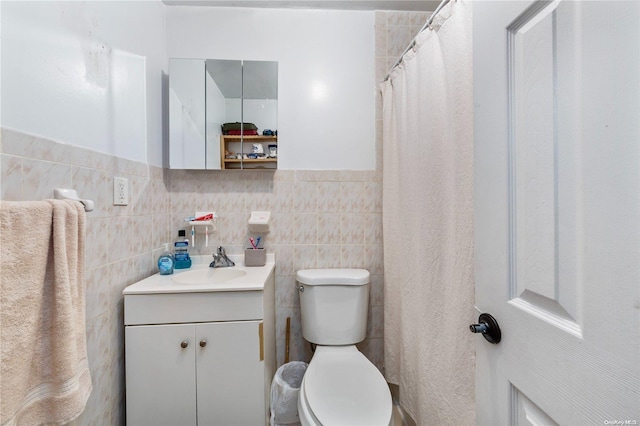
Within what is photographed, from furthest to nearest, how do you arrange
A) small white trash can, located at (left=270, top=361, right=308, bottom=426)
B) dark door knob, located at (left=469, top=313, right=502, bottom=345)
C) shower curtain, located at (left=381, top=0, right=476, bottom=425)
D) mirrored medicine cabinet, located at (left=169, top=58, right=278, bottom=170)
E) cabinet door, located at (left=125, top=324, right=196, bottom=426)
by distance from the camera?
mirrored medicine cabinet, located at (left=169, top=58, right=278, bottom=170)
small white trash can, located at (left=270, top=361, right=308, bottom=426)
cabinet door, located at (left=125, top=324, right=196, bottom=426)
shower curtain, located at (left=381, top=0, right=476, bottom=425)
dark door knob, located at (left=469, top=313, right=502, bottom=345)

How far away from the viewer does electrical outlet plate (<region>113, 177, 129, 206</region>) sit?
3.57ft

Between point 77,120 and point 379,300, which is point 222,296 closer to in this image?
point 77,120

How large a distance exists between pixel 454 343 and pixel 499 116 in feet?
2.41

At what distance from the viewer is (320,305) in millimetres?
1442

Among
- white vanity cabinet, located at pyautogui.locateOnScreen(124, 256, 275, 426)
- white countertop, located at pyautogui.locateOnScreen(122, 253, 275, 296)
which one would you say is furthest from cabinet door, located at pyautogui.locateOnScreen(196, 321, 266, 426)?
white countertop, located at pyautogui.locateOnScreen(122, 253, 275, 296)

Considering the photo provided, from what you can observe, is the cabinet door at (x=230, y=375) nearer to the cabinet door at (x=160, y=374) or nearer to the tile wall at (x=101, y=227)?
the cabinet door at (x=160, y=374)

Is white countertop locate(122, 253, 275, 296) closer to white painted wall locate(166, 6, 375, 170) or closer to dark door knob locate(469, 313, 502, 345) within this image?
white painted wall locate(166, 6, 375, 170)

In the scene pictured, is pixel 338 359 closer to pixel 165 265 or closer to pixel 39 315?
pixel 165 265

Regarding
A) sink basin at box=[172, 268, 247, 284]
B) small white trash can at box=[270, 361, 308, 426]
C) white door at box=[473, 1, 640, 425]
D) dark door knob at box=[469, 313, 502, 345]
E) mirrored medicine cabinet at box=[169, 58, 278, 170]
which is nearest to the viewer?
white door at box=[473, 1, 640, 425]

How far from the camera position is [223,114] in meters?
1.52

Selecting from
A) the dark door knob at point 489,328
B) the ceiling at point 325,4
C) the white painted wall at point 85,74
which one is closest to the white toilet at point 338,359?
the dark door knob at point 489,328

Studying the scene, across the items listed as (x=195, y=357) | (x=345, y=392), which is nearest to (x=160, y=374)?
(x=195, y=357)

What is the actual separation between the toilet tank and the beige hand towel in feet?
3.12

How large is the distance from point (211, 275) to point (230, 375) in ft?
1.70
